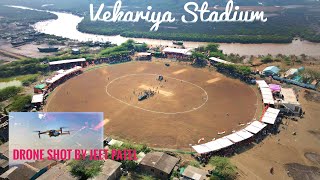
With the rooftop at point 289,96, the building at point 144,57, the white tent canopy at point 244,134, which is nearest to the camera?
the white tent canopy at point 244,134

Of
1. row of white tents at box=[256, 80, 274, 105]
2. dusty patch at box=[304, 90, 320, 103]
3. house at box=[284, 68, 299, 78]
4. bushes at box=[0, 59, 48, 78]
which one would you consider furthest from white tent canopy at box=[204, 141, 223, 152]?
bushes at box=[0, 59, 48, 78]

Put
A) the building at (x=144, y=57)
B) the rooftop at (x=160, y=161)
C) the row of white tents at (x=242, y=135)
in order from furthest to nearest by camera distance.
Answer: the building at (x=144, y=57)
the row of white tents at (x=242, y=135)
the rooftop at (x=160, y=161)

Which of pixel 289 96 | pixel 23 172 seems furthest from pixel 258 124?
pixel 23 172

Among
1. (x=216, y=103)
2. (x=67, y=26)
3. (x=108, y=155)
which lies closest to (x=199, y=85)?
(x=216, y=103)

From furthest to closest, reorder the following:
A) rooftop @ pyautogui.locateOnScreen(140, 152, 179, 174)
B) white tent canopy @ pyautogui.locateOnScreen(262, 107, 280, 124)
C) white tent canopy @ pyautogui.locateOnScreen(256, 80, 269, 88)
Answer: white tent canopy @ pyautogui.locateOnScreen(256, 80, 269, 88) → white tent canopy @ pyautogui.locateOnScreen(262, 107, 280, 124) → rooftop @ pyautogui.locateOnScreen(140, 152, 179, 174)

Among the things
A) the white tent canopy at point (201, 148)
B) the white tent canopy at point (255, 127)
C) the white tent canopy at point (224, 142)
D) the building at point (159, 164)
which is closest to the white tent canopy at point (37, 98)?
the building at point (159, 164)

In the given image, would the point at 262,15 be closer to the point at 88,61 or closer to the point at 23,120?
the point at 88,61

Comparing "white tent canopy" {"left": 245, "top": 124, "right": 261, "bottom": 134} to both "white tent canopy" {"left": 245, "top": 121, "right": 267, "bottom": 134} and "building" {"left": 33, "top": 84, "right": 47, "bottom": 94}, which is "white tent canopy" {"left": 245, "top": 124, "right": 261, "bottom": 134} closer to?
"white tent canopy" {"left": 245, "top": 121, "right": 267, "bottom": 134}

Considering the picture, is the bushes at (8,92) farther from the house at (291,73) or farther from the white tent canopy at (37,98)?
the house at (291,73)
